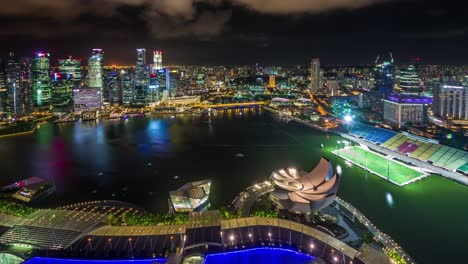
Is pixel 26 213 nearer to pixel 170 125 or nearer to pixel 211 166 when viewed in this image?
pixel 211 166

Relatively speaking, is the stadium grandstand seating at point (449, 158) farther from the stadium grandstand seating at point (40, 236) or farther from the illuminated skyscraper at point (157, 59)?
the illuminated skyscraper at point (157, 59)

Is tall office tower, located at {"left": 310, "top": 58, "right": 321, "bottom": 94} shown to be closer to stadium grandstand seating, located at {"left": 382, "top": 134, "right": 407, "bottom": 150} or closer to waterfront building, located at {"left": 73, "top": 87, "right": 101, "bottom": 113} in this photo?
waterfront building, located at {"left": 73, "top": 87, "right": 101, "bottom": 113}

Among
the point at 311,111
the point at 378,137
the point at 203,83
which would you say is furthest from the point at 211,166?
the point at 203,83

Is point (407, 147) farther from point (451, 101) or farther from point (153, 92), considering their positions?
point (153, 92)

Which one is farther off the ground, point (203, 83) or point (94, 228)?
point (203, 83)

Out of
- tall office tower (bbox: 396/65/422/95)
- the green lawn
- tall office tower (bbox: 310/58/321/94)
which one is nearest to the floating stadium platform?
the green lawn

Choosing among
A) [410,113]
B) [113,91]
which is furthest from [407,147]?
[113,91]
